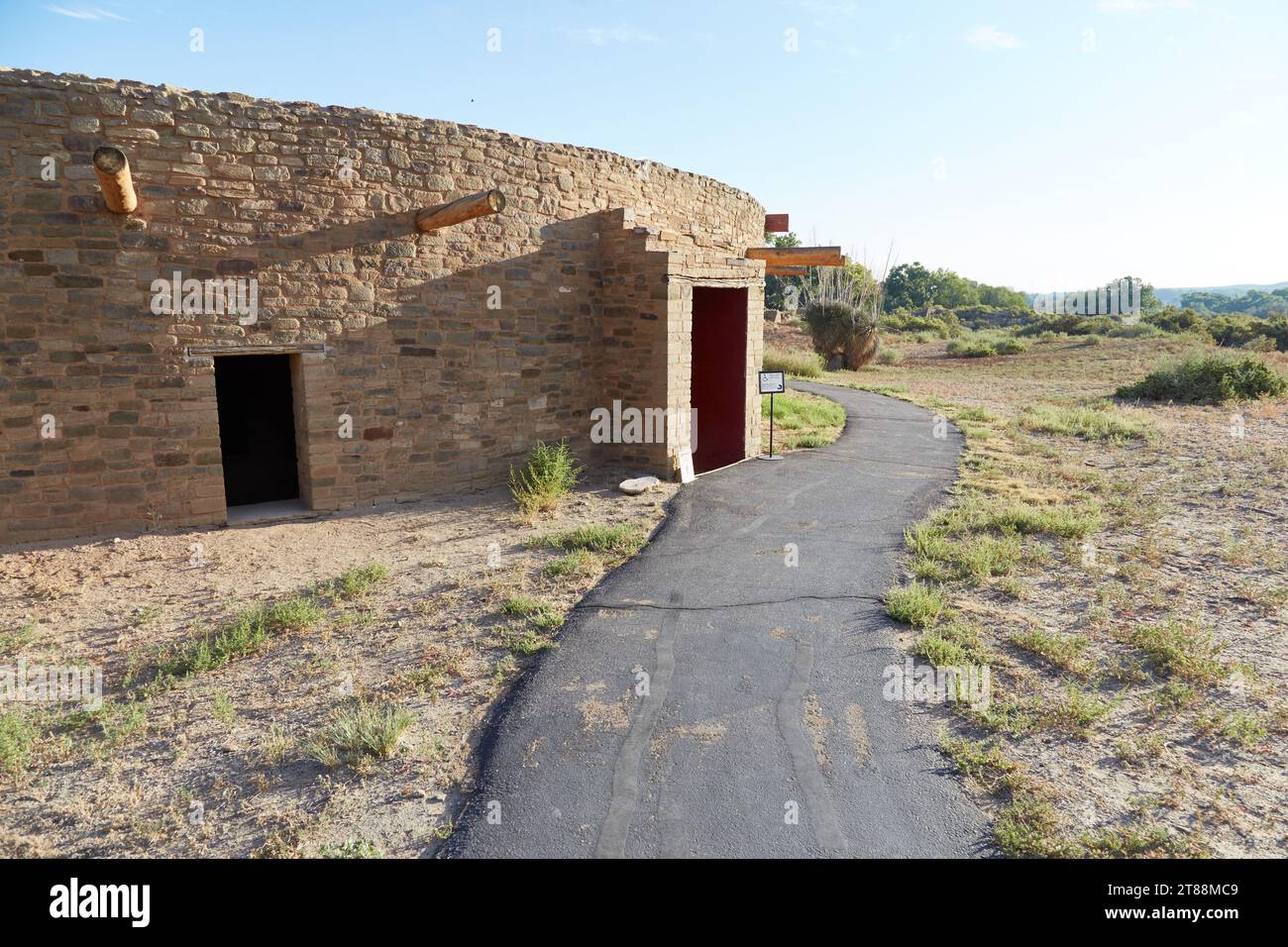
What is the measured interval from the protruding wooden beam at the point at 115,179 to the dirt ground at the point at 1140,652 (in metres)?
7.36

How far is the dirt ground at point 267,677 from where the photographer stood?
3941 mm

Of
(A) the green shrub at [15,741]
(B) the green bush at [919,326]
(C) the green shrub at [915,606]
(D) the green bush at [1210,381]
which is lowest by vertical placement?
(A) the green shrub at [15,741]

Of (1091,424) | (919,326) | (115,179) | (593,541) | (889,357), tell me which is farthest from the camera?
(919,326)

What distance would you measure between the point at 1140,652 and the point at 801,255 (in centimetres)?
854

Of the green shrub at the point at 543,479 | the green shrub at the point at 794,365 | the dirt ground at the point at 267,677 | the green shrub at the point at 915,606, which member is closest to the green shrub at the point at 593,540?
the dirt ground at the point at 267,677

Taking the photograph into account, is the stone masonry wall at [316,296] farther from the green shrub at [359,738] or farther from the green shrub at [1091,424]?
the green shrub at [1091,424]

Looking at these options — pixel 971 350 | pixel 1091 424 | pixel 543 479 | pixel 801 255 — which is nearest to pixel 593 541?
pixel 543 479

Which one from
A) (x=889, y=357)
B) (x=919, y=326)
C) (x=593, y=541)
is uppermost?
(x=919, y=326)

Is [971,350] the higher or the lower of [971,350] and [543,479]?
the higher

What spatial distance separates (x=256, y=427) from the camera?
10258mm

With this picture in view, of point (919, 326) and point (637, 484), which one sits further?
point (919, 326)

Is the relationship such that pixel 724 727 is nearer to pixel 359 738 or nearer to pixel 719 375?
pixel 359 738
